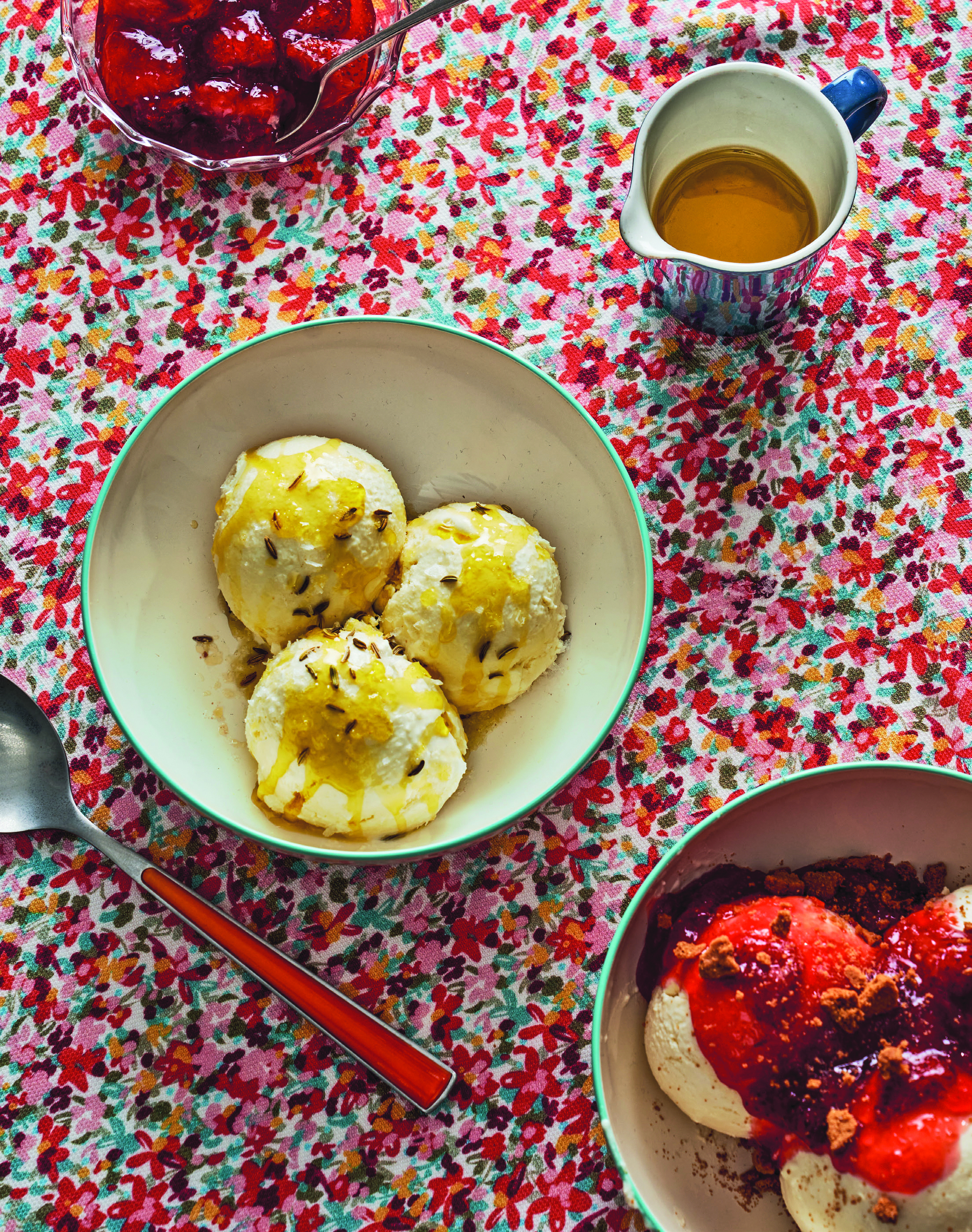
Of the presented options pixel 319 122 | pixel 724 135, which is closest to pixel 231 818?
pixel 319 122

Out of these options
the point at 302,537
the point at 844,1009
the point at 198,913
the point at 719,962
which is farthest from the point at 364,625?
the point at 844,1009

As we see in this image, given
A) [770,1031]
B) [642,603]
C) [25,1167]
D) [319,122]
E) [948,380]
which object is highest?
[319,122]

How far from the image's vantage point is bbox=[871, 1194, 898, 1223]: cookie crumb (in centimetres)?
87

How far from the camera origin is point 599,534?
105cm

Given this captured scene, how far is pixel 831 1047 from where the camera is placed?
0.93 meters

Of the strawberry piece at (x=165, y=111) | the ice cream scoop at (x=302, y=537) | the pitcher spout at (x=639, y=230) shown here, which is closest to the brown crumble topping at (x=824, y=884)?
the ice cream scoop at (x=302, y=537)

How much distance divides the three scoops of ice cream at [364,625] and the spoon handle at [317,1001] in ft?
0.55

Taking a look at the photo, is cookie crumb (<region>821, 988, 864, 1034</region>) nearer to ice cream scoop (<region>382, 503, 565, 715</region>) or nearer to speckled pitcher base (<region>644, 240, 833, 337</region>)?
ice cream scoop (<region>382, 503, 565, 715</region>)

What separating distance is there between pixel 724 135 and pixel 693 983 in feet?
2.93

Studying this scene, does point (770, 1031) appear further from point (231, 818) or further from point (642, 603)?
point (231, 818)

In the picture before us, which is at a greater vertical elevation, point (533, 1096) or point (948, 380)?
point (948, 380)

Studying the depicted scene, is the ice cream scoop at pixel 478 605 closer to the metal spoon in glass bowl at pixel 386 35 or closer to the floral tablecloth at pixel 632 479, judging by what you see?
the floral tablecloth at pixel 632 479

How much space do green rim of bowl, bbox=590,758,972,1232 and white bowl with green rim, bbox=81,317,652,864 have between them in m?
0.13

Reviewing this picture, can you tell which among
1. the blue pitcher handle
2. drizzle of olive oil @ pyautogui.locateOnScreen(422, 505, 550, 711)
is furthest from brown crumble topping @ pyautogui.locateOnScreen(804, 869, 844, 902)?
the blue pitcher handle
